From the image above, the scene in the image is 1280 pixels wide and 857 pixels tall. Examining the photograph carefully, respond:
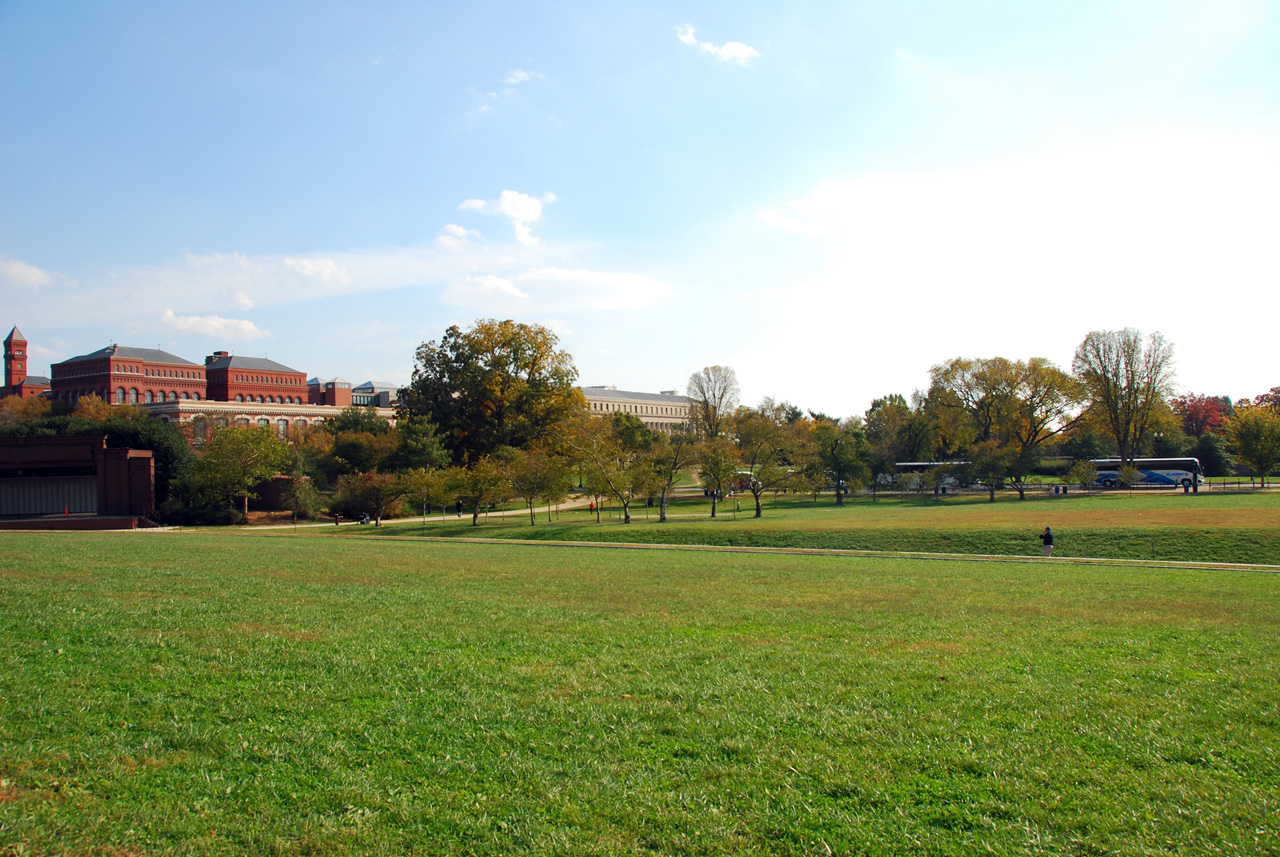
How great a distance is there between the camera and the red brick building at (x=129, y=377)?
120 metres

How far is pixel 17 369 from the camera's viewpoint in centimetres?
14000

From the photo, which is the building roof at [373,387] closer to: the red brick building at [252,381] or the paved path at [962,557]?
the red brick building at [252,381]

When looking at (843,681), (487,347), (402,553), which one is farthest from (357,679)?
(487,347)

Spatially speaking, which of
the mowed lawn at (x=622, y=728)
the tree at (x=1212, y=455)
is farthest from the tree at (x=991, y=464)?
the mowed lawn at (x=622, y=728)

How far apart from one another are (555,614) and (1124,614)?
997 cm

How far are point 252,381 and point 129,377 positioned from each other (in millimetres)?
18167

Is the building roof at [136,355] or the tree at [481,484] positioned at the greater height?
the building roof at [136,355]

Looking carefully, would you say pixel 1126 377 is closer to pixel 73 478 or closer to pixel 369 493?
pixel 369 493

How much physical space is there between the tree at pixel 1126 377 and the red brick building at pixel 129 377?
426ft

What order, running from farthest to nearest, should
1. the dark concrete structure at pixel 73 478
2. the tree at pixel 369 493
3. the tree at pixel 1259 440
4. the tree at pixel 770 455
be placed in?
1. the tree at pixel 1259 440
2. the tree at pixel 770 455
3. the tree at pixel 369 493
4. the dark concrete structure at pixel 73 478

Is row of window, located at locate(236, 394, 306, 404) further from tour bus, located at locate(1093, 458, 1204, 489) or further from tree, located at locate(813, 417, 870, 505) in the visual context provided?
tour bus, located at locate(1093, 458, 1204, 489)

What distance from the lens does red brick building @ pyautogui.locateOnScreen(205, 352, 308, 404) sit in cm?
13062

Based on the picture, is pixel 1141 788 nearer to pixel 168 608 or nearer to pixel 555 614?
pixel 555 614

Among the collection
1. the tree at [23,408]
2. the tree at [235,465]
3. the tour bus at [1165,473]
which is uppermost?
the tree at [23,408]
